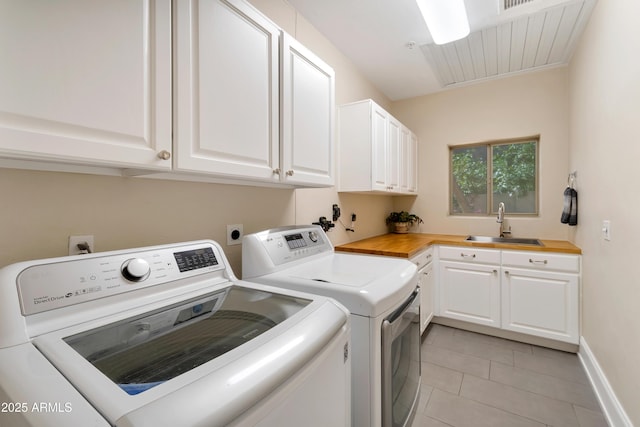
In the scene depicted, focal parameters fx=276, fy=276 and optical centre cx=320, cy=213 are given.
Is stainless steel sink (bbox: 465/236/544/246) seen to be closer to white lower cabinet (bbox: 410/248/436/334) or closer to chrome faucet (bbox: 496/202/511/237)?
chrome faucet (bbox: 496/202/511/237)

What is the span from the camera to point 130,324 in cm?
78

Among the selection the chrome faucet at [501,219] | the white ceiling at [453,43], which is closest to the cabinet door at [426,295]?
the chrome faucet at [501,219]

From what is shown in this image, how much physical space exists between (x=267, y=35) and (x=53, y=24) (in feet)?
2.67

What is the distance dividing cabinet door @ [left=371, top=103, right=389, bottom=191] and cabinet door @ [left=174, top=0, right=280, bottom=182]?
1.25m

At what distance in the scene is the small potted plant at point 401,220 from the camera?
351 centimetres

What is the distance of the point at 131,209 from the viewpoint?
1121 mm

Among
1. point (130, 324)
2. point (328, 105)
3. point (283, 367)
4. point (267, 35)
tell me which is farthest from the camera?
point (328, 105)

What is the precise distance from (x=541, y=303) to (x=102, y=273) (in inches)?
121

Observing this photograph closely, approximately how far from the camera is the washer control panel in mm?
709

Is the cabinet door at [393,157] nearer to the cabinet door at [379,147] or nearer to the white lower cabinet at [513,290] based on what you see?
the cabinet door at [379,147]

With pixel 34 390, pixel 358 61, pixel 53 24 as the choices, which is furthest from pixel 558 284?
pixel 53 24

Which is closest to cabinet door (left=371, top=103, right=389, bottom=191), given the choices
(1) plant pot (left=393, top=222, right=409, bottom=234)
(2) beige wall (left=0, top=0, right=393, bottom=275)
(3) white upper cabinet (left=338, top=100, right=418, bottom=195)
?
(3) white upper cabinet (left=338, top=100, right=418, bottom=195)

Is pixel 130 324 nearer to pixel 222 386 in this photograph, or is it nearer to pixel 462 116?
pixel 222 386

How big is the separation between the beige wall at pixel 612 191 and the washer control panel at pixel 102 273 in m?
2.06
